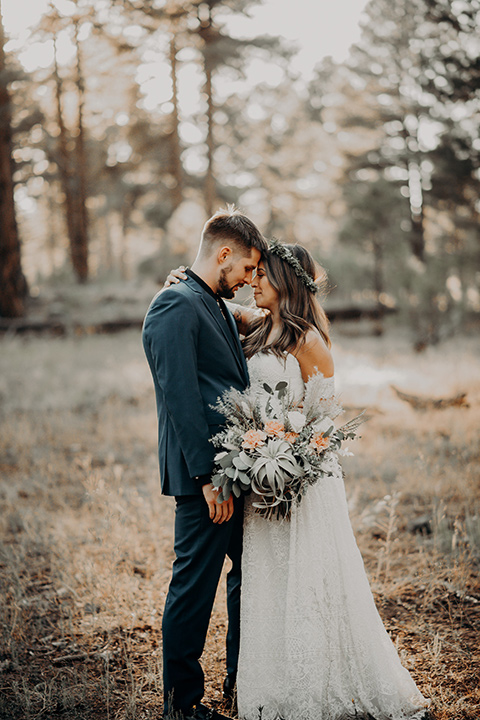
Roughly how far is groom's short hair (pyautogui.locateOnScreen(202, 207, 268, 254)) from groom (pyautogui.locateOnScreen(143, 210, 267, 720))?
257 millimetres

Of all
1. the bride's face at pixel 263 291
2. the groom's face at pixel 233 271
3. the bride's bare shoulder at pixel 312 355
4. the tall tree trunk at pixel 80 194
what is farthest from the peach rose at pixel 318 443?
the tall tree trunk at pixel 80 194

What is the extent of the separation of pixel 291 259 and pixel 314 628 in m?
1.88

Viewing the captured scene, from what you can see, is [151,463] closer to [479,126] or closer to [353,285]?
[479,126]

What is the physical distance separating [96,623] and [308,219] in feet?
89.5

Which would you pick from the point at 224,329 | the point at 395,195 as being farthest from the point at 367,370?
the point at 395,195

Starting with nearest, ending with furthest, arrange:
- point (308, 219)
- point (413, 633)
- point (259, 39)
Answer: point (413, 633), point (259, 39), point (308, 219)

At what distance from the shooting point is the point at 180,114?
1978 cm

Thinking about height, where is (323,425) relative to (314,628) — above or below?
above

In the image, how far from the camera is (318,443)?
104 inches

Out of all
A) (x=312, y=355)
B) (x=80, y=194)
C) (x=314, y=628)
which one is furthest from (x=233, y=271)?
(x=80, y=194)

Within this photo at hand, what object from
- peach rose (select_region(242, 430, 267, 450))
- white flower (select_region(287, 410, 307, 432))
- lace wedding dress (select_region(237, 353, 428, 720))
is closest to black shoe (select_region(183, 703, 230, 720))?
lace wedding dress (select_region(237, 353, 428, 720))

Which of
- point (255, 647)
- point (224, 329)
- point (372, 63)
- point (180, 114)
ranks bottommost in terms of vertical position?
point (255, 647)

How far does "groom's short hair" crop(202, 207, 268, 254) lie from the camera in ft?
9.74

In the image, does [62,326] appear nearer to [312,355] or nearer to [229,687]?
[312,355]
